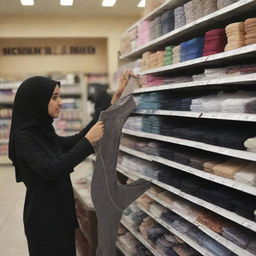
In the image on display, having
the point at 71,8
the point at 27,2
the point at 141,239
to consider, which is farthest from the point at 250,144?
the point at 71,8

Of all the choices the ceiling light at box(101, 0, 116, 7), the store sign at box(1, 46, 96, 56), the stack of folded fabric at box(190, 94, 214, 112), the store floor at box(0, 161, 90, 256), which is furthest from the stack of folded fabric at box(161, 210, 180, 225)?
the store sign at box(1, 46, 96, 56)

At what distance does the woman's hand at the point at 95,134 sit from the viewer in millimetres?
2059

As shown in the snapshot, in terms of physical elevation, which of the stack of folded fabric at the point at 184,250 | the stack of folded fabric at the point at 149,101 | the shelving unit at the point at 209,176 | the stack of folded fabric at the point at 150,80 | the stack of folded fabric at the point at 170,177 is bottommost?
the stack of folded fabric at the point at 184,250

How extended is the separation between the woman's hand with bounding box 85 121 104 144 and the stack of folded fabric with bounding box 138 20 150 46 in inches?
42.7

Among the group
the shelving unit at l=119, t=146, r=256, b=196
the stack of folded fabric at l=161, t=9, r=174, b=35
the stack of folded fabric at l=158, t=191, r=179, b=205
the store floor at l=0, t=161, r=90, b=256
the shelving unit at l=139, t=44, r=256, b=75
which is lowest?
the store floor at l=0, t=161, r=90, b=256

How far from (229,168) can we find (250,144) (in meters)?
0.24

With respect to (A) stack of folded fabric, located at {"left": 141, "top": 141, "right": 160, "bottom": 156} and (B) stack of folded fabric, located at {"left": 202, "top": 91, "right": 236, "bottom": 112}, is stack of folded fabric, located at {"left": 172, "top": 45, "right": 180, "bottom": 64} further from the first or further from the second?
(A) stack of folded fabric, located at {"left": 141, "top": 141, "right": 160, "bottom": 156}

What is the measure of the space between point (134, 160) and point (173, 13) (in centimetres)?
134

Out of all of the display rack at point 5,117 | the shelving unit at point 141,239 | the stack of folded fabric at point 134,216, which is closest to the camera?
the shelving unit at point 141,239

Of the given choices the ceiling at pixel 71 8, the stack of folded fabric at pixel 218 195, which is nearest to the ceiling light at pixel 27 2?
the ceiling at pixel 71 8

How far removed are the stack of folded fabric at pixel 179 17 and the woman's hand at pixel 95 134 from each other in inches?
33.0

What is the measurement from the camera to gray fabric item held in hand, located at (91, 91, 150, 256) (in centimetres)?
Result: 221

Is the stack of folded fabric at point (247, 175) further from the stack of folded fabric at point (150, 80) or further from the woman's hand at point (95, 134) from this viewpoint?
the stack of folded fabric at point (150, 80)

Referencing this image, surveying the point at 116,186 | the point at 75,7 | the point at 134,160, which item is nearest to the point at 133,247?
the point at 134,160
